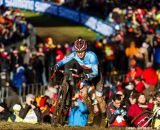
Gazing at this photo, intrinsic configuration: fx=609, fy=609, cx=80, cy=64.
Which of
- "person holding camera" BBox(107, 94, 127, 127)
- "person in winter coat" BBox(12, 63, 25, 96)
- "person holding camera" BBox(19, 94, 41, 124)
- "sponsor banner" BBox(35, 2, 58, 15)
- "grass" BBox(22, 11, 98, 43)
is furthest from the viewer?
"grass" BBox(22, 11, 98, 43)

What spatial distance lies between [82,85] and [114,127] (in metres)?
1.15

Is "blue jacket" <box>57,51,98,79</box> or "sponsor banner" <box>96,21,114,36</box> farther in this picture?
"sponsor banner" <box>96,21,114,36</box>

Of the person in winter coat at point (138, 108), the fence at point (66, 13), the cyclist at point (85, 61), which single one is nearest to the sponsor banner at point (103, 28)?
the fence at point (66, 13)

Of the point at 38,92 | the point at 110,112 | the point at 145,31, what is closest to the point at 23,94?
the point at 38,92

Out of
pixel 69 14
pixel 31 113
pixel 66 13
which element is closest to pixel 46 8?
pixel 66 13

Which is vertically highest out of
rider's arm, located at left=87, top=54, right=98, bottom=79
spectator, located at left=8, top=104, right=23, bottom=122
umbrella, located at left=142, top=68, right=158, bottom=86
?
rider's arm, located at left=87, top=54, right=98, bottom=79

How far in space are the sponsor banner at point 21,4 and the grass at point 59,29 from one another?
2911 mm

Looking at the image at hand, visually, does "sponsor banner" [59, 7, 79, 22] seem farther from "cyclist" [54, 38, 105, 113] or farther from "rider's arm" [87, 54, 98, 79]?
"rider's arm" [87, 54, 98, 79]

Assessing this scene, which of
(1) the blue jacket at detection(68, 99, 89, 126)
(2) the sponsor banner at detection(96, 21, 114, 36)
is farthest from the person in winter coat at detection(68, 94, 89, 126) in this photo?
(2) the sponsor banner at detection(96, 21, 114, 36)

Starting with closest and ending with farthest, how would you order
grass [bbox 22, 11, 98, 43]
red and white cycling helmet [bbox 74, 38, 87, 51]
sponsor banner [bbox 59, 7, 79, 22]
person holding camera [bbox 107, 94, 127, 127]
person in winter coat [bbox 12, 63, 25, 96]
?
1. red and white cycling helmet [bbox 74, 38, 87, 51]
2. person holding camera [bbox 107, 94, 127, 127]
3. person in winter coat [bbox 12, 63, 25, 96]
4. grass [bbox 22, 11, 98, 43]
5. sponsor banner [bbox 59, 7, 79, 22]

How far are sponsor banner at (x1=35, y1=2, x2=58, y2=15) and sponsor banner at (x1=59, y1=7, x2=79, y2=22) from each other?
1.47 feet

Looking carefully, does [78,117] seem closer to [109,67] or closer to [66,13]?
[109,67]

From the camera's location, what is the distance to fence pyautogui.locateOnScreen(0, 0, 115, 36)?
31.3 m

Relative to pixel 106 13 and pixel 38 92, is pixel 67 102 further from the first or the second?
pixel 106 13
